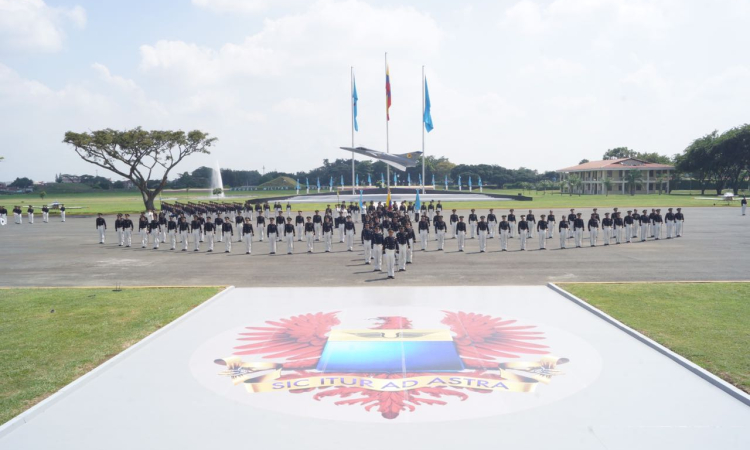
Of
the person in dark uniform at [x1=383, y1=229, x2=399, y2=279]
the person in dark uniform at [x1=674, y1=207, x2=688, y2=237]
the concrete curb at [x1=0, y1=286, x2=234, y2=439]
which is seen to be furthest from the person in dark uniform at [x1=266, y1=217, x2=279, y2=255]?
the person in dark uniform at [x1=674, y1=207, x2=688, y2=237]

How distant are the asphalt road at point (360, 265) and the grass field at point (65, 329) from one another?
1965 mm

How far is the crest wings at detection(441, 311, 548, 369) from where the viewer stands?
28.3ft

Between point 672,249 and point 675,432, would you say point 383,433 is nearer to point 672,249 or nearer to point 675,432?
point 675,432

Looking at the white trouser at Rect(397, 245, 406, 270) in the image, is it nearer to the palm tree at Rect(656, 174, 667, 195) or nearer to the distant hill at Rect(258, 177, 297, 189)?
the palm tree at Rect(656, 174, 667, 195)

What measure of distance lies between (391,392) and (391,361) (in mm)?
1232

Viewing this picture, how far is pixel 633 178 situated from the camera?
3381 inches

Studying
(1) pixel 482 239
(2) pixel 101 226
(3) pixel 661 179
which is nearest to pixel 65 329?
(1) pixel 482 239

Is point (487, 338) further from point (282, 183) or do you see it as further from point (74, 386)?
point (282, 183)

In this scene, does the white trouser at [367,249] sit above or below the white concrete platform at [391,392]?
above

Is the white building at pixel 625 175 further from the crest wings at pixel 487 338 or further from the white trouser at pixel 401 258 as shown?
the crest wings at pixel 487 338

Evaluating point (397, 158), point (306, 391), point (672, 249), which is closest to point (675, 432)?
point (306, 391)

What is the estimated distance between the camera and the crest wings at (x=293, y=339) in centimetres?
873

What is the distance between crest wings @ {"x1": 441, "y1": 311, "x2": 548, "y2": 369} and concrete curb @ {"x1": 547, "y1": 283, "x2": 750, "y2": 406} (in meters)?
1.64

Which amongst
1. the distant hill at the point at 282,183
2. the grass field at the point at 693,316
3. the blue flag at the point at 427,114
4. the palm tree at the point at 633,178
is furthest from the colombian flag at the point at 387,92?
the distant hill at the point at 282,183
